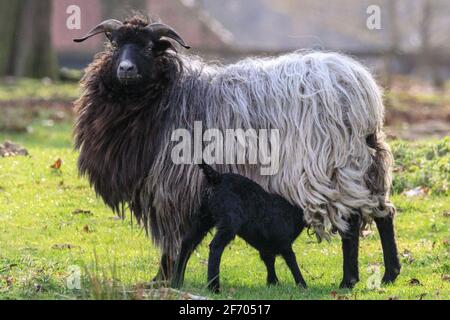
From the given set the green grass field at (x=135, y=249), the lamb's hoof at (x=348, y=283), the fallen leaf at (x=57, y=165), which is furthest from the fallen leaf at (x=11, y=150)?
the lamb's hoof at (x=348, y=283)

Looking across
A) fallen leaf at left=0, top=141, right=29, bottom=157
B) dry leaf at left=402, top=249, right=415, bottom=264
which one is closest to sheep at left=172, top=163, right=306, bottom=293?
dry leaf at left=402, top=249, right=415, bottom=264

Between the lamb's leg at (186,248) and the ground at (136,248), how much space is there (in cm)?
14

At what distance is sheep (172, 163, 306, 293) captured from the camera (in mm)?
7996

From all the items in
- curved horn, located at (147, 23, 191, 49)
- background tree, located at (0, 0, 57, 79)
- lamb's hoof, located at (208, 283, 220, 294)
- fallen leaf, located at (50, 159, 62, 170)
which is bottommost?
lamb's hoof, located at (208, 283, 220, 294)

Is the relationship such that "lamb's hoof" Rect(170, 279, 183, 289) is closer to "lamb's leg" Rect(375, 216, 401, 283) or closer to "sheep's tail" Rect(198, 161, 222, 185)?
"sheep's tail" Rect(198, 161, 222, 185)

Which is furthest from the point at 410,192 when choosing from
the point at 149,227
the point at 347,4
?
the point at 347,4

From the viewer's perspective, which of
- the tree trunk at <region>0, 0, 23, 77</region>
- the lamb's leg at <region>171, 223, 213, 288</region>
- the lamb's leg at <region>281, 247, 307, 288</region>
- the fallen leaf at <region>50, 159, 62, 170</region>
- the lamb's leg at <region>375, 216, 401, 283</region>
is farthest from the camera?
the tree trunk at <region>0, 0, 23, 77</region>

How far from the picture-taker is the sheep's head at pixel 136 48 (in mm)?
8586

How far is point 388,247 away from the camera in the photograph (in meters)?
8.87

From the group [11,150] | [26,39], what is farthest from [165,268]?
[26,39]

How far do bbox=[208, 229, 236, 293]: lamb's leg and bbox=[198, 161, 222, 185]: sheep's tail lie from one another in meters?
0.44

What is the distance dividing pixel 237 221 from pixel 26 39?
19397mm

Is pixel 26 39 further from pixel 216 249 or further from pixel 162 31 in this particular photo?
pixel 216 249
